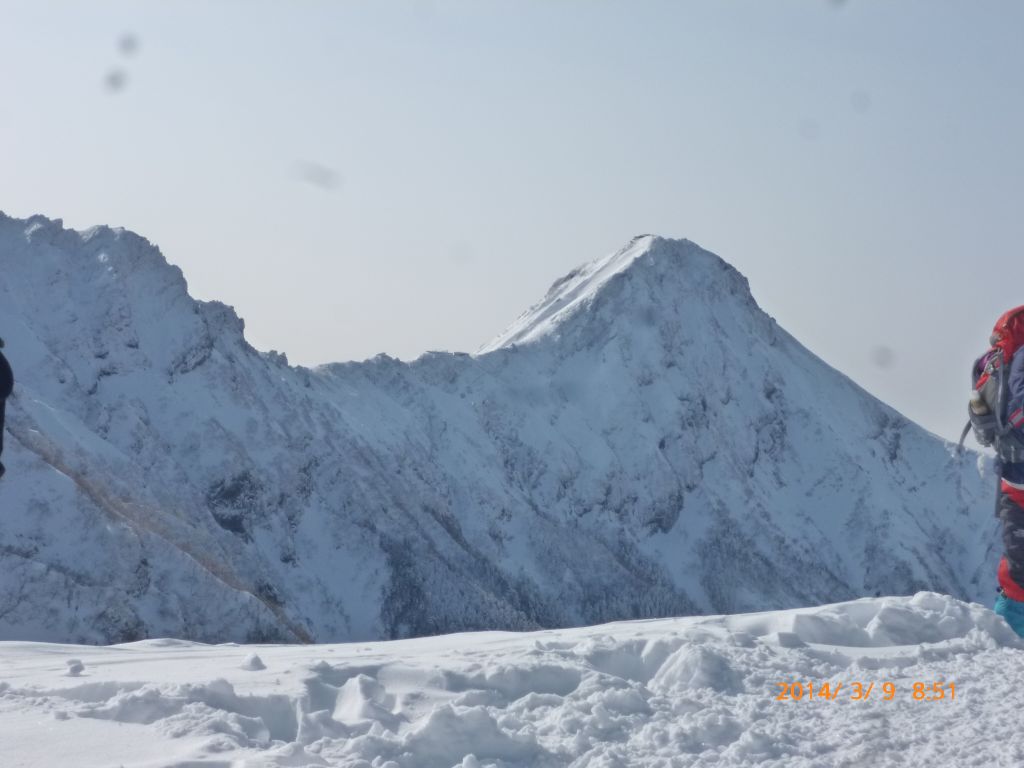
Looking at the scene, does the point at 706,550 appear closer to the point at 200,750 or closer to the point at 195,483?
the point at 195,483

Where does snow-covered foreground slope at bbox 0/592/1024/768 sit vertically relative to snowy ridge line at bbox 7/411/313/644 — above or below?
below

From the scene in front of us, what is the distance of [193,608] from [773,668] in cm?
4268

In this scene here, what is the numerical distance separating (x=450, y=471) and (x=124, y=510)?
4202cm

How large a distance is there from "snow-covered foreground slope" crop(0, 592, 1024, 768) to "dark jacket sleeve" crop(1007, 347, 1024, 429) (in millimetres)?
1993

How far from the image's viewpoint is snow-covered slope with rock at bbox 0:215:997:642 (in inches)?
2028

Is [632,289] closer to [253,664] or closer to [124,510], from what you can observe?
[124,510]

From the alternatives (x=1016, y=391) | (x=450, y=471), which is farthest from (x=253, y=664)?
(x=450, y=471)

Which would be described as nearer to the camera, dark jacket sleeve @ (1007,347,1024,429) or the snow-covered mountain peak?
dark jacket sleeve @ (1007,347,1024,429)

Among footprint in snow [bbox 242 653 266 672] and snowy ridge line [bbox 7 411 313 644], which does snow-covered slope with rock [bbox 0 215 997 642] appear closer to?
snowy ridge line [bbox 7 411 313 644]

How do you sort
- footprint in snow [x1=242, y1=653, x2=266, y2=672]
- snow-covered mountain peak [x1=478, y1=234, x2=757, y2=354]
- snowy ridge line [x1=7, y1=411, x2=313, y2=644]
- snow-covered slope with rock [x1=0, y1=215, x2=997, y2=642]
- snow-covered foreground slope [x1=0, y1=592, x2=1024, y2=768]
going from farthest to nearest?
snow-covered mountain peak [x1=478, y1=234, x2=757, y2=354] < snow-covered slope with rock [x1=0, y1=215, x2=997, y2=642] < snowy ridge line [x1=7, y1=411, x2=313, y2=644] < footprint in snow [x1=242, y1=653, x2=266, y2=672] < snow-covered foreground slope [x1=0, y1=592, x2=1024, y2=768]

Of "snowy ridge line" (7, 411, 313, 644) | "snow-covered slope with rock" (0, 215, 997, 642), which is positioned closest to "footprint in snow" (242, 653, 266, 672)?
"snow-covered slope with rock" (0, 215, 997, 642)

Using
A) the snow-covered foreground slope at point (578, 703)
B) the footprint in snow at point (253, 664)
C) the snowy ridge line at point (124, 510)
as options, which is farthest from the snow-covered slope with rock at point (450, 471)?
the snow-covered foreground slope at point (578, 703)

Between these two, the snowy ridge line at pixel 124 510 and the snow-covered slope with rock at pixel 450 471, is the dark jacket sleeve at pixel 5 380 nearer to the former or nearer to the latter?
the snow-covered slope with rock at pixel 450 471

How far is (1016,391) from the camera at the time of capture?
1036 cm
